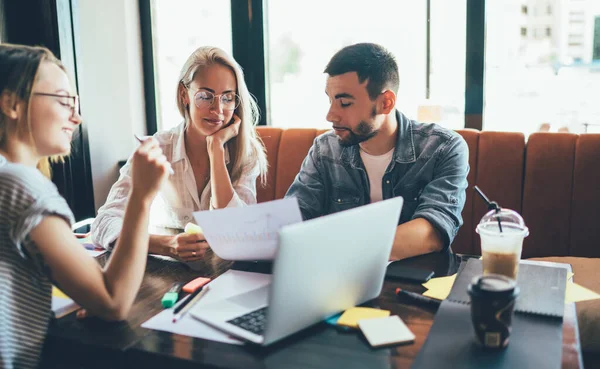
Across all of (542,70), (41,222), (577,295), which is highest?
(542,70)

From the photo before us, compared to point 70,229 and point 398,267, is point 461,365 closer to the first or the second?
point 398,267

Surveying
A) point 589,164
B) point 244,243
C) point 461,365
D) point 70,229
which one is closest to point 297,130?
point 589,164

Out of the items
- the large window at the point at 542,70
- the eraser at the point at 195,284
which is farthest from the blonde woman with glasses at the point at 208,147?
the large window at the point at 542,70

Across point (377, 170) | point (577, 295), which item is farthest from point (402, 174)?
point (577, 295)

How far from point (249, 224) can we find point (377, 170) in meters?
0.83

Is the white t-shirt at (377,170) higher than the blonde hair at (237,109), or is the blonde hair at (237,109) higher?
the blonde hair at (237,109)

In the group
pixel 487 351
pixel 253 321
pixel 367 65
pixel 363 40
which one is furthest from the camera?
pixel 363 40

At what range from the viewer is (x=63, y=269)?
34.8 inches

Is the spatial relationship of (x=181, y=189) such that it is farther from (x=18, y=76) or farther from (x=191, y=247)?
(x=18, y=76)

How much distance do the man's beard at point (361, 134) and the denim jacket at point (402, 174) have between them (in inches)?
2.5

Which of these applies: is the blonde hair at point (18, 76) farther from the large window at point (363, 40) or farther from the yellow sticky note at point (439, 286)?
the large window at point (363, 40)

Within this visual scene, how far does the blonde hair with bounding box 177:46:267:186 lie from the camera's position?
183cm

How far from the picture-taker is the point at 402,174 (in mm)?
1746

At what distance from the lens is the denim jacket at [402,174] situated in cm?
166
